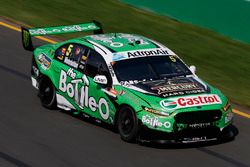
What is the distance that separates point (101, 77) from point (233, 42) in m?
6.94

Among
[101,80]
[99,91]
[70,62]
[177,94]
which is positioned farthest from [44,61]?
[177,94]

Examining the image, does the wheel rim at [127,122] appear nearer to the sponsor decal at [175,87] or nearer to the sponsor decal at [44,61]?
the sponsor decal at [175,87]

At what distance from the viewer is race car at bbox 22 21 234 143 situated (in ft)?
42.4

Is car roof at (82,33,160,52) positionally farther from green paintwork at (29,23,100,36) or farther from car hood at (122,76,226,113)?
green paintwork at (29,23,100,36)

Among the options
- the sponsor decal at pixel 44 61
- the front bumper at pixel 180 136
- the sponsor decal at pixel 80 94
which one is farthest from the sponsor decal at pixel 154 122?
the sponsor decal at pixel 44 61

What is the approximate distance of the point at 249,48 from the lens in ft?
64.6

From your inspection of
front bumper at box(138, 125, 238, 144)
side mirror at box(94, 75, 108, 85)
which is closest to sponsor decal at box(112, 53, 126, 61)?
side mirror at box(94, 75, 108, 85)

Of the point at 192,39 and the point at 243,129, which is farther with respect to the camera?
the point at 192,39

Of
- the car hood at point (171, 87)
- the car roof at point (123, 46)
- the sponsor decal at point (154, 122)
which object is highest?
the car roof at point (123, 46)

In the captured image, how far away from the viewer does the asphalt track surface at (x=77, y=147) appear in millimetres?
12609

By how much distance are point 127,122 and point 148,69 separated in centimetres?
119

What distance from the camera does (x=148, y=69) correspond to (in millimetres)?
14039
